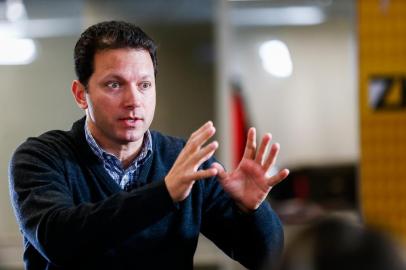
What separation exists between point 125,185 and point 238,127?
1894 mm

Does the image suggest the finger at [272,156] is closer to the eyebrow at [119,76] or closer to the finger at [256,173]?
the finger at [256,173]

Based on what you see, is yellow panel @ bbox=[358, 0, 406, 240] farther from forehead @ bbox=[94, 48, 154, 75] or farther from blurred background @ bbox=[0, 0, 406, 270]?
forehead @ bbox=[94, 48, 154, 75]

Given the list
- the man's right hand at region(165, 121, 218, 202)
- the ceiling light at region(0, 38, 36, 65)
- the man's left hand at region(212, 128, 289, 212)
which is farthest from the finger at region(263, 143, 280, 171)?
the ceiling light at region(0, 38, 36, 65)

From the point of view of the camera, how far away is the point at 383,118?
327 cm

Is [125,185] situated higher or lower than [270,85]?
higher

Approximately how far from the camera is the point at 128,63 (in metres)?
1.03

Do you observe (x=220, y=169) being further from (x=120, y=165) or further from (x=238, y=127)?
(x=238, y=127)

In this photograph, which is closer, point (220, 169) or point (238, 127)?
point (220, 169)

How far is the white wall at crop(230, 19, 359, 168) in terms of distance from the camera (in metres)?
4.59

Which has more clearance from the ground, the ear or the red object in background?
the ear

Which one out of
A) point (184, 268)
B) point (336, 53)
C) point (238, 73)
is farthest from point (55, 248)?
point (336, 53)

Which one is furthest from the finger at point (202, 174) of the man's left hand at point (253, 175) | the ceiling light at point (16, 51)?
the ceiling light at point (16, 51)

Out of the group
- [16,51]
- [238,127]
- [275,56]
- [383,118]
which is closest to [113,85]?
[16,51]

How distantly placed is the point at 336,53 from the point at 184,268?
3720 mm
